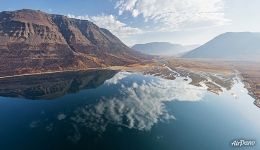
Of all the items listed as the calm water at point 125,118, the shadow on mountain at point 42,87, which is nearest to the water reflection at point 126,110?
the calm water at point 125,118

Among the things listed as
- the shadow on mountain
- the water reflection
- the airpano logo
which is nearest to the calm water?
the water reflection

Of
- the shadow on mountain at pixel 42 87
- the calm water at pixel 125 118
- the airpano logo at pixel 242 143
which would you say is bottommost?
the airpano logo at pixel 242 143

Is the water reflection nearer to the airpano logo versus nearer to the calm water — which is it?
the calm water

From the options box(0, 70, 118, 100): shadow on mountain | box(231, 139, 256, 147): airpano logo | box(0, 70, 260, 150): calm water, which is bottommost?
box(231, 139, 256, 147): airpano logo

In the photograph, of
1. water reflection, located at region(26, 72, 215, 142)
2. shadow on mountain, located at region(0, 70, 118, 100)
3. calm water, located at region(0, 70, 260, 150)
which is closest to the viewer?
calm water, located at region(0, 70, 260, 150)

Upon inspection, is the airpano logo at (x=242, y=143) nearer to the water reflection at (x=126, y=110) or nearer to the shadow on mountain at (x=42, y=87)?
the water reflection at (x=126, y=110)

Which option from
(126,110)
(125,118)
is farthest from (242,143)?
(126,110)

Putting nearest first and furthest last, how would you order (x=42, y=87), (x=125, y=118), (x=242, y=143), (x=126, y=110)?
(x=242, y=143) → (x=125, y=118) → (x=126, y=110) → (x=42, y=87)

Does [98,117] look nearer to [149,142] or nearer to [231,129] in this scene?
[149,142]

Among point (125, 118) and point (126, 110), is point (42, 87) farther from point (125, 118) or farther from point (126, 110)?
point (125, 118)
